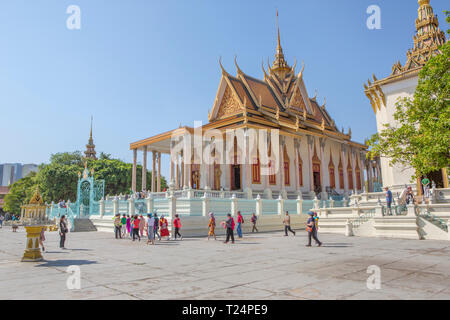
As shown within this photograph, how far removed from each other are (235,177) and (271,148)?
3.40m

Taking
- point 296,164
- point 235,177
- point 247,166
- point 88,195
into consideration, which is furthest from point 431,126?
point 88,195

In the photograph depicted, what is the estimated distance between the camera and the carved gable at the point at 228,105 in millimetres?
25688

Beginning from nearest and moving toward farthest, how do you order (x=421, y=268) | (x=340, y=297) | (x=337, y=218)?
(x=340, y=297)
(x=421, y=268)
(x=337, y=218)

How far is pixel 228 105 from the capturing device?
86.6ft

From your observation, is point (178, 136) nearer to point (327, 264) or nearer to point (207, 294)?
point (327, 264)

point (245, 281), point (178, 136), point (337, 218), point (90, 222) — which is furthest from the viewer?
point (178, 136)

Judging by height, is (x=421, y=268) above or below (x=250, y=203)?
below

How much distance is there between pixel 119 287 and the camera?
16.9 feet

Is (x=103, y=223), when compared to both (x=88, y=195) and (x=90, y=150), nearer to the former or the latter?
(x=88, y=195)

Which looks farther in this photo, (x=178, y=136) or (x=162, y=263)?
(x=178, y=136)

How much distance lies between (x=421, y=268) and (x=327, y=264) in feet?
5.73

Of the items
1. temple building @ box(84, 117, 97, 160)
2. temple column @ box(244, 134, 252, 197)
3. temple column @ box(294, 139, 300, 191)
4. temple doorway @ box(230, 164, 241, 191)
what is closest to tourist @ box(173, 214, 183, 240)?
temple column @ box(244, 134, 252, 197)

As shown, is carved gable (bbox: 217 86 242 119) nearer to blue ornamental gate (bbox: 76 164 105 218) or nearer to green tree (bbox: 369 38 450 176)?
blue ornamental gate (bbox: 76 164 105 218)
